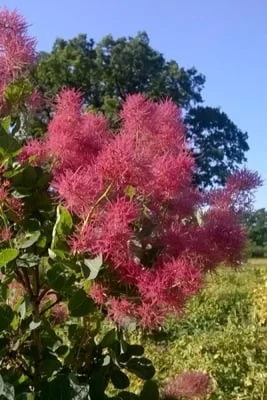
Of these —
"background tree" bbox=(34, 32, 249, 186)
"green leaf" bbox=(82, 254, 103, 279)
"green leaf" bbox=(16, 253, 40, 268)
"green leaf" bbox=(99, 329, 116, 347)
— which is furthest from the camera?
"background tree" bbox=(34, 32, 249, 186)

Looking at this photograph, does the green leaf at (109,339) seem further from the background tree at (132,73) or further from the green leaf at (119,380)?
the background tree at (132,73)

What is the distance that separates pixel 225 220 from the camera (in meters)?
1.15

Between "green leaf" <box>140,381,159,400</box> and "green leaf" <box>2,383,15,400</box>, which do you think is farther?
"green leaf" <box>140,381,159,400</box>

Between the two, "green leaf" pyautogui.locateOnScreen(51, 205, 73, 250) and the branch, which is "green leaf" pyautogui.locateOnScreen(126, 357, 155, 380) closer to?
the branch

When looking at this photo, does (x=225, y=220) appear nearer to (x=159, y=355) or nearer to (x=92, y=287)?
(x=92, y=287)

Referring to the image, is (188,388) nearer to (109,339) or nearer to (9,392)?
(109,339)

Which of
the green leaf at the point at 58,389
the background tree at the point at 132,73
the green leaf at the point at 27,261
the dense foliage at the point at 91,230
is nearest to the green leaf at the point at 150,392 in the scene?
the dense foliage at the point at 91,230

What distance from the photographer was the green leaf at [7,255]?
1.05 meters

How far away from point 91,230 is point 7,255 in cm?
12

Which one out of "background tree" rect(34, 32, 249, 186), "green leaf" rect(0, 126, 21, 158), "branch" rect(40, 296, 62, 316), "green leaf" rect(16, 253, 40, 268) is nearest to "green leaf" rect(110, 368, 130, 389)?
"branch" rect(40, 296, 62, 316)

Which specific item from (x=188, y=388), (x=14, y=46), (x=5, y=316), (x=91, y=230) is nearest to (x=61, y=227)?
(x=91, y=230)

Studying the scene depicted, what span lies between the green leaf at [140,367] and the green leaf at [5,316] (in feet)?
0.85

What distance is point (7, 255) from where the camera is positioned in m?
1.05

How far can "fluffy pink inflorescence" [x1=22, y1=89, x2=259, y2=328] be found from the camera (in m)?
1.05
